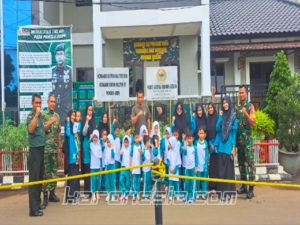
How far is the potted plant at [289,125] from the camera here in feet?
22.0

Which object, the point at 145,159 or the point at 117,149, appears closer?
the point at 145,159

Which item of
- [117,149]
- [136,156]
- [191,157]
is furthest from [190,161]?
[117,149]

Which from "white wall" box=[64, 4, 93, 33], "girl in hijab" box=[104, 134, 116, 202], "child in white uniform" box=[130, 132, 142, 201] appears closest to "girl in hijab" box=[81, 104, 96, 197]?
"girl in hijab" box=[104, 134, 116, 202]

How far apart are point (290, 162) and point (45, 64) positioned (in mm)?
8312

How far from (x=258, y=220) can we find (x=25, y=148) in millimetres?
5197

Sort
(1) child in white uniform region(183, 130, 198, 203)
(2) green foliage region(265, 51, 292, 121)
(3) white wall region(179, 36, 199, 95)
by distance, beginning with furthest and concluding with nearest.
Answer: (3) white wall region(179, 36, 199, 95) → (2) green foliage region(265, 51, 292, 121) → (1) child in white uniform region(183, 130, 198, 203)

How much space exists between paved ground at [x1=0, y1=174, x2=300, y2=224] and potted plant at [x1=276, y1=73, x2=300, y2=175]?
1725 mm

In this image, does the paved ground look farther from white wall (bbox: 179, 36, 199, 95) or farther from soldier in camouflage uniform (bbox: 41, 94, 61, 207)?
white wall (bbox: 179, 36, 199, 95)

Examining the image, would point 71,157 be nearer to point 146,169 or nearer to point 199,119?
point 146,169

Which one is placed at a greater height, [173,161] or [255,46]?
[255,46]

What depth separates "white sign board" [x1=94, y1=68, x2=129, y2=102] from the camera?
6.76 m

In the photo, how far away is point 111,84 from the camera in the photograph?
6.78 m

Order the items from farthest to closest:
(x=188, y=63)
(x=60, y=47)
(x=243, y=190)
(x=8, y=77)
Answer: (x=188, y=63)
(x=8, y=77)
(x=60, y=47)
(x=243, y=190)

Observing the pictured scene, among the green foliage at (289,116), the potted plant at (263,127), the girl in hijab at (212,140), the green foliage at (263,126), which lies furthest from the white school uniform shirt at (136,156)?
the green foliage at (289,116)
